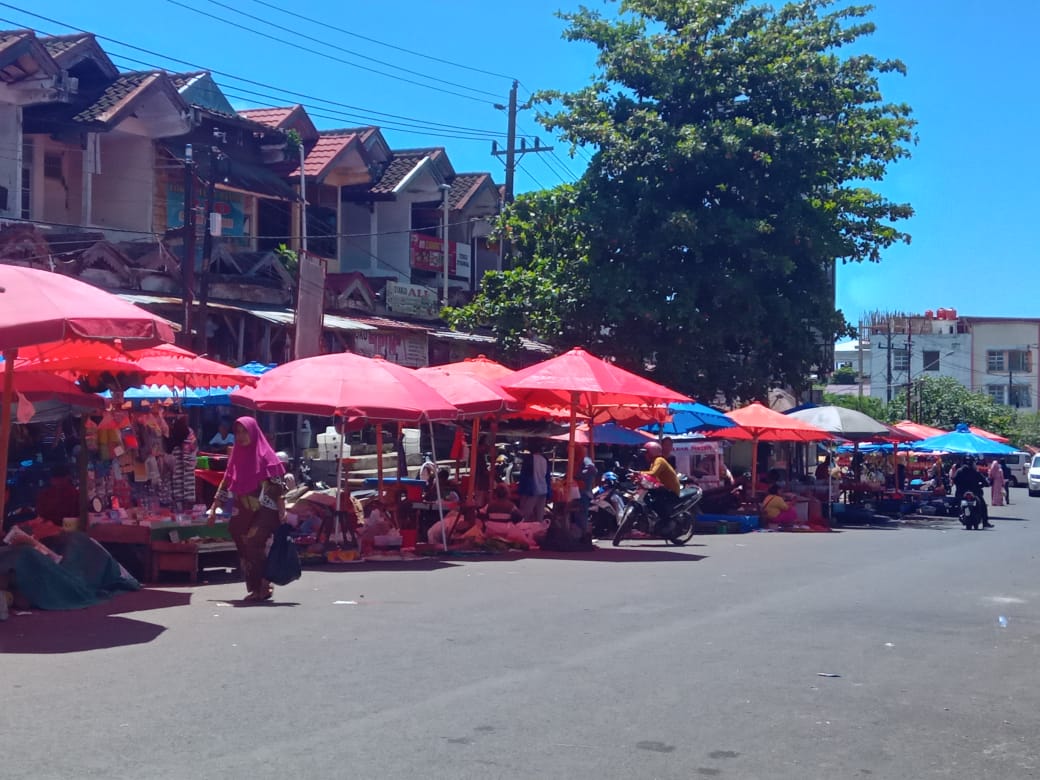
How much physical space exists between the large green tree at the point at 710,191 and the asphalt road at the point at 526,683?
1507 cm

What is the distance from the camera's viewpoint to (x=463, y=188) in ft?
128

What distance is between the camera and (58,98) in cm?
2397

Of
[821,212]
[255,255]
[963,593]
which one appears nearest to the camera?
[963,593]

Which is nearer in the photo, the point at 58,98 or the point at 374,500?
the point at 374,500

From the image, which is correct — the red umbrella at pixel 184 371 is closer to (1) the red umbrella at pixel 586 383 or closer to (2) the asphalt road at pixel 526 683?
(2) the asphalt road at pixel 526 683

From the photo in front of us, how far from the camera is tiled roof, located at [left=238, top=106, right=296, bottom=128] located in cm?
3141

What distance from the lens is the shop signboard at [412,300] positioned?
31.9 m

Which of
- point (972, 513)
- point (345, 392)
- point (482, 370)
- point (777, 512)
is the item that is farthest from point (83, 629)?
point (972, 513)

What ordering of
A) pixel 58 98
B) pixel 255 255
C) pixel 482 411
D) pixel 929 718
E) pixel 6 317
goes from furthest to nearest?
pixel 255 255 < pixel 58 98 < pixel 482 411 < pixel 6 317 < pixel 929 718

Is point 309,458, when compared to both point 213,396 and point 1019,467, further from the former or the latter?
point 1019,467

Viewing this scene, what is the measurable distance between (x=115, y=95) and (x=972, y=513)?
21.4 metres

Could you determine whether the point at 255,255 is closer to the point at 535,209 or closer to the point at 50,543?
the point at 535,209

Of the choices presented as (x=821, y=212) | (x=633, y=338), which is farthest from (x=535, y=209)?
(x=821, y=212)

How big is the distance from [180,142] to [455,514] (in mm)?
13013
